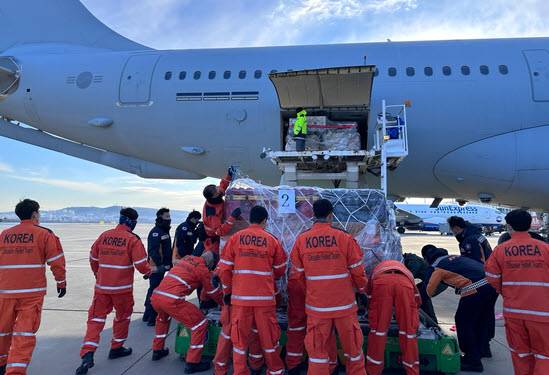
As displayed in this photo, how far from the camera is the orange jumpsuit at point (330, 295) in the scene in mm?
3445

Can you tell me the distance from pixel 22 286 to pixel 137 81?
675 cm

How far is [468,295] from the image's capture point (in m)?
4.34

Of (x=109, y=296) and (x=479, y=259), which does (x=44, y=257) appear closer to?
(x=109, y=296)

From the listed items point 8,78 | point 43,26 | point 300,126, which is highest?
point 43,26

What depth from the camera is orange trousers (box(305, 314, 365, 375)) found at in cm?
343

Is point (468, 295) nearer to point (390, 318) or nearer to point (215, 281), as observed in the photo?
point (390, 318)

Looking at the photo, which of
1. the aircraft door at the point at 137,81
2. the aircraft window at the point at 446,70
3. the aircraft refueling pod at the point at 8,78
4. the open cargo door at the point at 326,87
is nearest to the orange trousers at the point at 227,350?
the open cargo door at the point at 326,87

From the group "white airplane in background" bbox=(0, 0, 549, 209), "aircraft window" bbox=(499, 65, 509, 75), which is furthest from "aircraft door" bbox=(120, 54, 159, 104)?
"aircraft window" bbox=(499, 65, 509, 75)

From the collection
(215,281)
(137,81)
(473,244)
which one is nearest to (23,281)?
(215,281)

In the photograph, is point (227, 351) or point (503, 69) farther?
point (503, 69)

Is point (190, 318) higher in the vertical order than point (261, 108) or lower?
lower

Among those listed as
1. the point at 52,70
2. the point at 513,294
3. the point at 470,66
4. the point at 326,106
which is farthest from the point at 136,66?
the point at 513,294

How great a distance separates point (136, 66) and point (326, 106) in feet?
17.9

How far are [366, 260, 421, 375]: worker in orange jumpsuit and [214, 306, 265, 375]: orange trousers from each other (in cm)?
114
